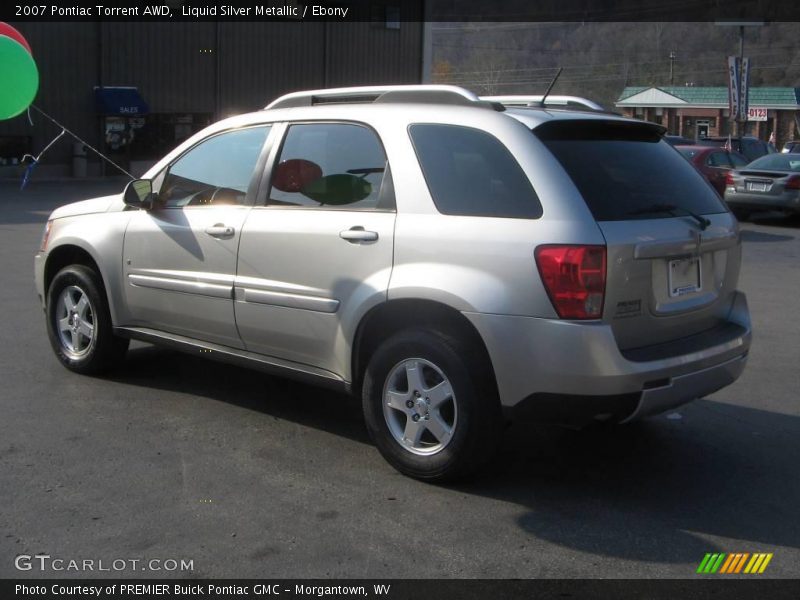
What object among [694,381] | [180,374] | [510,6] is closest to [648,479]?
[694,381]

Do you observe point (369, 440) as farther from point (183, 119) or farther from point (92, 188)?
point (183, 119)

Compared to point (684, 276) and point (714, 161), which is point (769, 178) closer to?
point (714, 161)

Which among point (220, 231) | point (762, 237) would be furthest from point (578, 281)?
point (762, 237)

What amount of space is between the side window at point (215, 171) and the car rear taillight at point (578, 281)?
217cm

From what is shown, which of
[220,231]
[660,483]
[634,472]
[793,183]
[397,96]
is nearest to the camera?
[660,483]

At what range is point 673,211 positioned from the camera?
15.5 feet

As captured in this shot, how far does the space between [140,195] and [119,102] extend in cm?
2635

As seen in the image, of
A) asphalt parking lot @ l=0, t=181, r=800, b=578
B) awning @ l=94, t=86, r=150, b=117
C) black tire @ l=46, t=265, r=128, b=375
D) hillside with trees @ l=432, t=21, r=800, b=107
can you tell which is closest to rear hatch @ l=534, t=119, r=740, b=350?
asphalt parking lot @ l=0, t=181, r=800, b=578

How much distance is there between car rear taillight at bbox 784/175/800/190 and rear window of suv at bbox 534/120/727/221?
14840 mm

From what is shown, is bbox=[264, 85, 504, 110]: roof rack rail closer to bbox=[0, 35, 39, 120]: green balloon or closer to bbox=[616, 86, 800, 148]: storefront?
bbox=[0, 35, 39, 120]: green balloon

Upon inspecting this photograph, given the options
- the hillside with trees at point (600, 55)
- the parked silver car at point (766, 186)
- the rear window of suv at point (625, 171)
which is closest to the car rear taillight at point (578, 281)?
the rear window of suv at point (625, 171)

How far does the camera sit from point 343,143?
5.23 m

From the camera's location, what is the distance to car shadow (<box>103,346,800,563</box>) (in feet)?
13.8

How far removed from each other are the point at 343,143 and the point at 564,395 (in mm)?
1909
